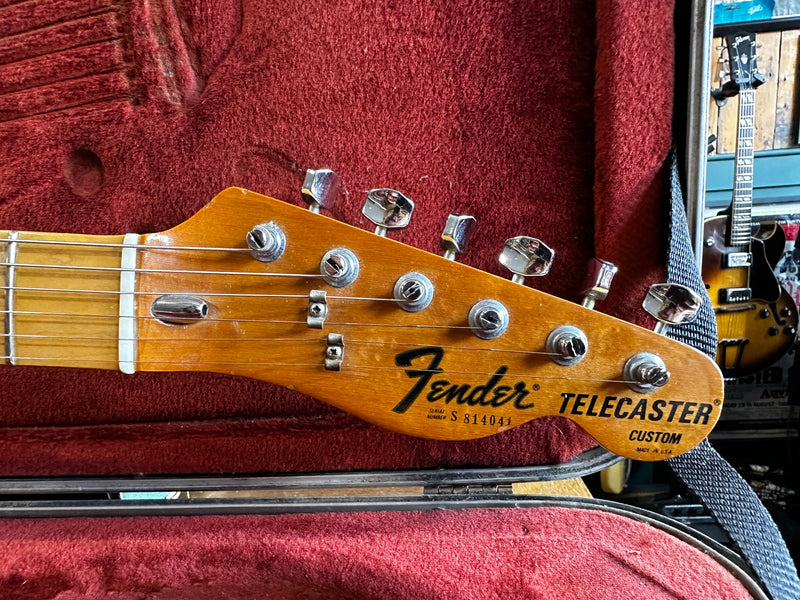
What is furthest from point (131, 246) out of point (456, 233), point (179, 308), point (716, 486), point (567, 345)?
point (716, 486)

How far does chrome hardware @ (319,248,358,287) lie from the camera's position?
0.42m

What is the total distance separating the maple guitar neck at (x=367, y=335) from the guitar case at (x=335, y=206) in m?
0.12

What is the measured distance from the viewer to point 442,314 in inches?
17.2

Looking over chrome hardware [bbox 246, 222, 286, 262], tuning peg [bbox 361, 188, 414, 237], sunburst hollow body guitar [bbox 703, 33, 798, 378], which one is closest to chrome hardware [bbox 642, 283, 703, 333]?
tuning peg [bbox 361, 188, 414, 237]

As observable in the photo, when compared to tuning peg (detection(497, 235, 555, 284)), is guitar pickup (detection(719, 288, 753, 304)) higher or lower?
lower

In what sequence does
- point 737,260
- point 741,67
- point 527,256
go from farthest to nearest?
point 737,260 < point 741,67 < point 527,256

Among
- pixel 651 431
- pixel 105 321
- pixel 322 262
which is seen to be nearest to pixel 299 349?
pixel 322 262

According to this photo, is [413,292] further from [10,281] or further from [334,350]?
[10,281]

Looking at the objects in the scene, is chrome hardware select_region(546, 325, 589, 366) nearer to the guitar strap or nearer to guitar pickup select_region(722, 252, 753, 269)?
the guitar strap

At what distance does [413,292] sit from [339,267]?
68 mm

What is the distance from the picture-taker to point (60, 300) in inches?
19.0

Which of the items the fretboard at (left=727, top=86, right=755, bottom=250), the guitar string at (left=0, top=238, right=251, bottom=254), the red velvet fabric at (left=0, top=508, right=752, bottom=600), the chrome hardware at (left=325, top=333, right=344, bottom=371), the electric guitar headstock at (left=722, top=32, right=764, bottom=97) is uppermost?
the electric guitar headstock at (left=722, top=32, right=764, bottom=97)

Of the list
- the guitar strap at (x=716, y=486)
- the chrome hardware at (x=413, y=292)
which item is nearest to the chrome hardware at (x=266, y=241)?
the chrome hardware at (x=413, y=292)

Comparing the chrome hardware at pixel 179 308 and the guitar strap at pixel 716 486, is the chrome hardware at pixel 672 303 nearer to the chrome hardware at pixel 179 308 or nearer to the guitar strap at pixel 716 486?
the guitar strap at pixel 716 486
